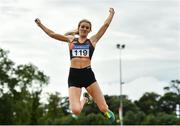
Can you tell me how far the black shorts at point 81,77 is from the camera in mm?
11430

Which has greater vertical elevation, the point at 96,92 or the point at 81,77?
the point at 81,77

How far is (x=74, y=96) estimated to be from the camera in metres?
11.3

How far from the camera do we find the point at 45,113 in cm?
7994

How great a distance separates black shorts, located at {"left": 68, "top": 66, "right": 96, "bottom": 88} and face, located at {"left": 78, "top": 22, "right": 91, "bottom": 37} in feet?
2.34

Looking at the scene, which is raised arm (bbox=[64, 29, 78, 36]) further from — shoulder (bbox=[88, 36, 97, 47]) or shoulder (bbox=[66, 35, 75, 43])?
shoulder (bbox=[88, 36, 97, 47])

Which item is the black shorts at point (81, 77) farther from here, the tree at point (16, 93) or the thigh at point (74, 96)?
the tree at point (16, 93)

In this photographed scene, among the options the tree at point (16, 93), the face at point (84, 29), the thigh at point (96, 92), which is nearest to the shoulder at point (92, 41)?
the face at point (84, 29)

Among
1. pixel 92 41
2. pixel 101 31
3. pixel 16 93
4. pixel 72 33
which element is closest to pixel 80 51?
pixel 92 41

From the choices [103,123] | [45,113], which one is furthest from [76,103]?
[45,113]

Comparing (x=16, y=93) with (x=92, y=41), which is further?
(x=16, y=93)

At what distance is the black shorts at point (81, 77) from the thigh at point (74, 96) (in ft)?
0.32

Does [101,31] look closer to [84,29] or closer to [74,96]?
[84,29]

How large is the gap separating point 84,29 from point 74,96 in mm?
1373

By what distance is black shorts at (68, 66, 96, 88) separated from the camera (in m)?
11.4
